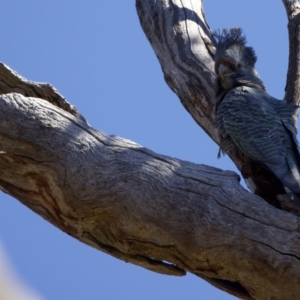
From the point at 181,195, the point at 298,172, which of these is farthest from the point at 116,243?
the point at 298,172

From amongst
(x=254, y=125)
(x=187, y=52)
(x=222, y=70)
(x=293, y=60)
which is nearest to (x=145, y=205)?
(x=254, y=125)

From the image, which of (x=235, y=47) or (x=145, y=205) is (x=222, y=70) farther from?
(x=145, y=205)

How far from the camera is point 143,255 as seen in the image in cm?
348

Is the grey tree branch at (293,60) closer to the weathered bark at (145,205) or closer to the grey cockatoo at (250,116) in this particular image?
the grey cockatoo at (250,116)

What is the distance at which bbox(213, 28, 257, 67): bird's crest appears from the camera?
18.5 ft

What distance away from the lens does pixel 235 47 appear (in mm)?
5812

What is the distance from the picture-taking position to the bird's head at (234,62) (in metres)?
5.49

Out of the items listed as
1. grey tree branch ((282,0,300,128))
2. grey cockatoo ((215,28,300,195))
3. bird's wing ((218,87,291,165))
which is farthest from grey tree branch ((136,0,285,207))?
grey tree branch ((282,0,300,128))

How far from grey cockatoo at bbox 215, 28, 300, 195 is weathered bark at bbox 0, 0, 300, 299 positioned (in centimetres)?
69

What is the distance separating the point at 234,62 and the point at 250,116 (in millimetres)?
878

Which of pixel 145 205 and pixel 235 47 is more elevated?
pixel 235 47

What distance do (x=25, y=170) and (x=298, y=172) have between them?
6.35ft

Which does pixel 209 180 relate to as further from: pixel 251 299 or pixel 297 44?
pixel 297 44

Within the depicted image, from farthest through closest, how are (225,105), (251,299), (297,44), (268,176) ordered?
(297,44)
(225,105)
(268,176)
(251,299)
